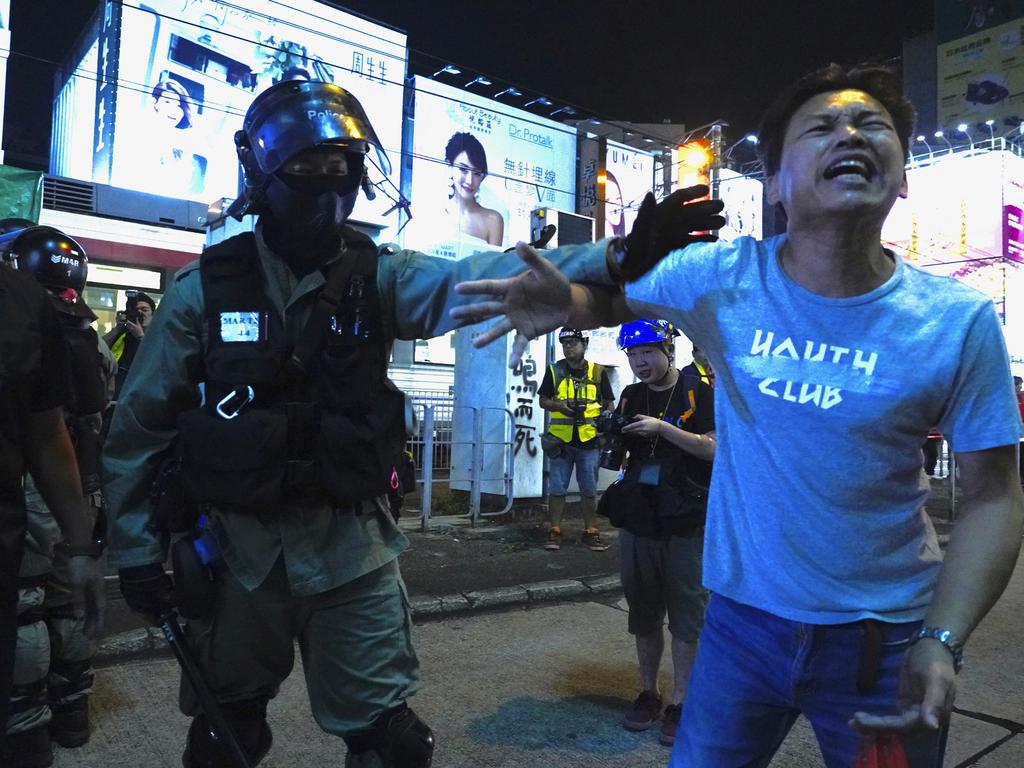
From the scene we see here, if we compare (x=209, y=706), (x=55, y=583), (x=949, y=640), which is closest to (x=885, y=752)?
(x=949, y=640)

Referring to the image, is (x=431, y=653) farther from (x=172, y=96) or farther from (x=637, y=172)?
(x=637, y=172)

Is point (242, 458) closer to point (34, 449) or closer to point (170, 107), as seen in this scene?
point (34, 449)

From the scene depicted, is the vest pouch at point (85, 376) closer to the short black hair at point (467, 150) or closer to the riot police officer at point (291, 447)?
the riot police officer at point (291, 447)

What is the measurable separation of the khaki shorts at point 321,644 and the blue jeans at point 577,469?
5701 mm

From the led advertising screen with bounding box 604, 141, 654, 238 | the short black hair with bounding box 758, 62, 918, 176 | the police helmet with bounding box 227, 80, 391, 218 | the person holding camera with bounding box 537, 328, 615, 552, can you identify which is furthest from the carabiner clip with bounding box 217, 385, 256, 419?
the led advertising screen with bounding box 604, 141, 654, 238

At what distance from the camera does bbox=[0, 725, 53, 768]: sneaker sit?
10.0 feet

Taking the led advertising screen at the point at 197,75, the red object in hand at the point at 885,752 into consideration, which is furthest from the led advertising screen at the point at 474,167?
the red object in hand at the point at 885,752

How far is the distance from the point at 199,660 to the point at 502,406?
729cm

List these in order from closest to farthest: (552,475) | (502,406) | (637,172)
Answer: (552,475) → (502,406) → (637,172)

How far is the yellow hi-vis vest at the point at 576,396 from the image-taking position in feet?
25.6

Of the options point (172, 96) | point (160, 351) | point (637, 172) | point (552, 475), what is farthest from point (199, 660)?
point (637, 172)

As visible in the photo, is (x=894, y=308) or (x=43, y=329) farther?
(x=43, y=329)

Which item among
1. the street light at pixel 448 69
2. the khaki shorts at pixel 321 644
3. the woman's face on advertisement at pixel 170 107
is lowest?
the khaki shorts at pixel 321 644

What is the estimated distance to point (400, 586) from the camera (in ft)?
7.79
